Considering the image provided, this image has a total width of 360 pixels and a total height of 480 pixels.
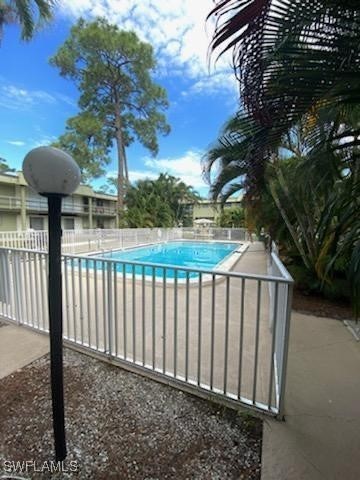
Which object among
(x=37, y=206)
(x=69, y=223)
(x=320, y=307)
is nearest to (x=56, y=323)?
(x=320, y=307)

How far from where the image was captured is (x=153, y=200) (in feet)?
66.5

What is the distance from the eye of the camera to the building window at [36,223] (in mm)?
20059

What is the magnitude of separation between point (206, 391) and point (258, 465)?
2.20ft

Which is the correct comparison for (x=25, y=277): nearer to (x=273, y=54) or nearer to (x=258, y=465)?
(x=258, y=465)

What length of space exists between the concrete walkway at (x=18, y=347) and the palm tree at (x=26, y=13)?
6254 mm

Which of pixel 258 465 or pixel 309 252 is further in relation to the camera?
pixel 309 252

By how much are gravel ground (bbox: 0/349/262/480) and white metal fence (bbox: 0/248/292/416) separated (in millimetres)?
201

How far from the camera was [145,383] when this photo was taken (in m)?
2.21

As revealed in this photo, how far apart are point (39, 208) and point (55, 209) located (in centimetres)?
2109

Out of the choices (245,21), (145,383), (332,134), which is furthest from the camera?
(145,383)

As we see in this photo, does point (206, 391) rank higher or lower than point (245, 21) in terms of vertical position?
lower

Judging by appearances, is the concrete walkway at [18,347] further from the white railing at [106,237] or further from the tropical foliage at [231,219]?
the tropical foliage at [231,219]

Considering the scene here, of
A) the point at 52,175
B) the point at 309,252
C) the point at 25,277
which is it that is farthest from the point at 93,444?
the point at 309,252

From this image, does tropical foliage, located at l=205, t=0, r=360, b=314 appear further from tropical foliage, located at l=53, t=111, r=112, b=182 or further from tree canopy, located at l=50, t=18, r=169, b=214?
tree canopy, located at l=50, t=18, r=169, b=214
